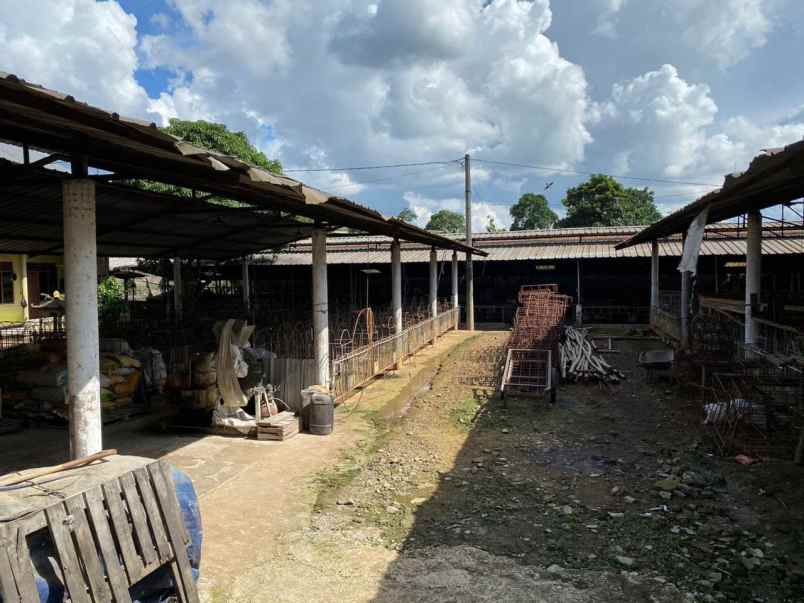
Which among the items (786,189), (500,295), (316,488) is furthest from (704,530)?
(500,295)

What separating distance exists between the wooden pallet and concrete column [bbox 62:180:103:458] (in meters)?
2.20

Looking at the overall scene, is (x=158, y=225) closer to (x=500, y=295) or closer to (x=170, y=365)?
(x=170, y=365)

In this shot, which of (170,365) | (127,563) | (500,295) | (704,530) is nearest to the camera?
(127,563)

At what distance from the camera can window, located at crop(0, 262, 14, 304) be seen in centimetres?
2202

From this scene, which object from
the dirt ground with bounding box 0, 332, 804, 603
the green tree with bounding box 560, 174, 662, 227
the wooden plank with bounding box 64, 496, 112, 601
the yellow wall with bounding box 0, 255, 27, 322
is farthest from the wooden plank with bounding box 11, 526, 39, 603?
the green tree with bounding box 560, 174, 662, 227

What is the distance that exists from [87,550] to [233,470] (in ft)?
13.1

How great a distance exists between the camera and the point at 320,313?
→ 1000cm

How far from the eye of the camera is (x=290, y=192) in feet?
22.1

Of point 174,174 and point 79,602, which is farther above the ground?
point 174,174

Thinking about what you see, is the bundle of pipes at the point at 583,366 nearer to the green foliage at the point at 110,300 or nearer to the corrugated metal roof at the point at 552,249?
the corrugated metal roof at the point at 552,249

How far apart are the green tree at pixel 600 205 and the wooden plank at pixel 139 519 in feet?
142

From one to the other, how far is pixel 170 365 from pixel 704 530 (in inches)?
419

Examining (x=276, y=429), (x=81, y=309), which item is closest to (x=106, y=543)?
(x=81, y=309)

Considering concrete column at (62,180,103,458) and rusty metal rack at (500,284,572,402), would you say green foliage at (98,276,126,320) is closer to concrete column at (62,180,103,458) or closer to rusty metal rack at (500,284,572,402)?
rusty metal rack at (500,284,572,402)
